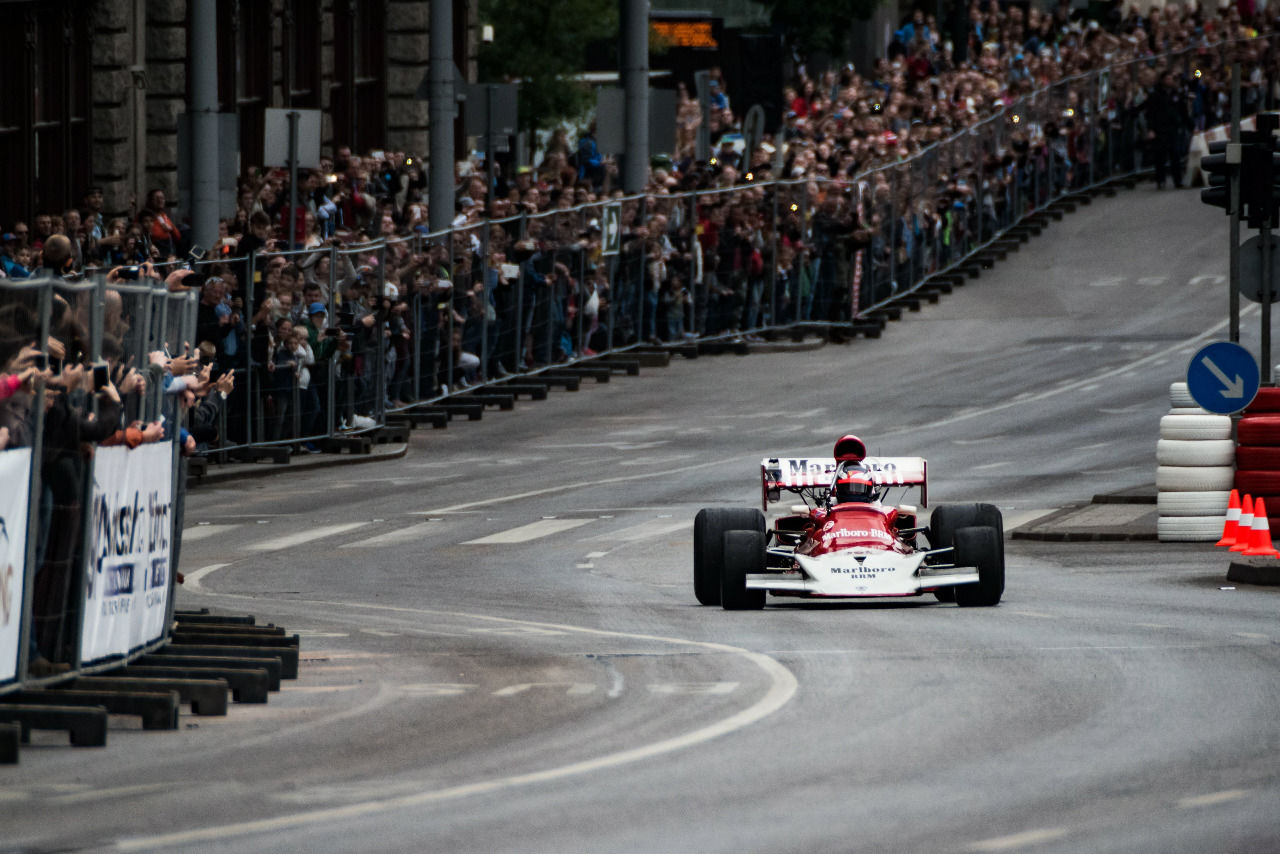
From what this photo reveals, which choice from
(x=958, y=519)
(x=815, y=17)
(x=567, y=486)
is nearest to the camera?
(x=958, y=519)

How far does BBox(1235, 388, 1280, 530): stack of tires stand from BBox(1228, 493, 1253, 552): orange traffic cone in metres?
0.29

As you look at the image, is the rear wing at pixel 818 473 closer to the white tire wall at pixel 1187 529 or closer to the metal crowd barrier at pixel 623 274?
the white tire wall at pixel 1187 529

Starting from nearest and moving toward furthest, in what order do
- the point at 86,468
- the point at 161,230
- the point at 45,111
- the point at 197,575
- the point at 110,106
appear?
the point at 86,468 < the point at 197,575 < the point at 161,230 < the point at 45,111 < the point at 110,106

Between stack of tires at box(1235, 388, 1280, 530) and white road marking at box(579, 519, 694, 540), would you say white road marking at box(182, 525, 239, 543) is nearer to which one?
white road marking at box(579, 519, 694, 540)

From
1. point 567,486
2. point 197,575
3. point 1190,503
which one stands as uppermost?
point 1190,503

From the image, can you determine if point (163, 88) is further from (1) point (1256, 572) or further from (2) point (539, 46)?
(2) point (539, 46)

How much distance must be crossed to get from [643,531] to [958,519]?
18.5 ft

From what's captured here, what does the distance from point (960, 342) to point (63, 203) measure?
509 inches

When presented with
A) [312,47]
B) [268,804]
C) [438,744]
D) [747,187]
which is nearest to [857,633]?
[438,744]

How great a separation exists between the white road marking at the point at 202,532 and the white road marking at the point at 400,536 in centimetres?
141

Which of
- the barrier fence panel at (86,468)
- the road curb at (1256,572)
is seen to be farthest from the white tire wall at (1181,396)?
the barrier fence panel at (86,468)

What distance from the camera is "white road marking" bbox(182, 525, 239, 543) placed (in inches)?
896

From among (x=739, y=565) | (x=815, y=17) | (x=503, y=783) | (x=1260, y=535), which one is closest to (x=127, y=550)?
(x=503, y=783)

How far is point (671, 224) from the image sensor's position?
36406 millimetres
